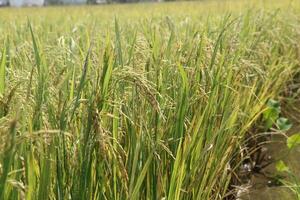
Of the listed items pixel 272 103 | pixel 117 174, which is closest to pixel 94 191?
pixel 117 174

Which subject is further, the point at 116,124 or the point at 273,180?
the point at 273,180

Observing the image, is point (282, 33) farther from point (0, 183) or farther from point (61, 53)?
point (0, 183)

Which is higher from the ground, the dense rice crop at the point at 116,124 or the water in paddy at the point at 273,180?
the dense rice crop at the point at 116,124

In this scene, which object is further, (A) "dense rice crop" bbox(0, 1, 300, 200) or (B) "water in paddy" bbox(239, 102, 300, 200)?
(B) "water in paddy" bbox(239, 102, 300, 200)

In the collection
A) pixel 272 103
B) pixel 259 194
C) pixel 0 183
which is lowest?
pixel 259 194

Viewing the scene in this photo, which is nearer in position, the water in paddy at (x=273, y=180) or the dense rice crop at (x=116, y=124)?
the dense rice crop at (x=116, y=124)

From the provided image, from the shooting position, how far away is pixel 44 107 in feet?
2.98

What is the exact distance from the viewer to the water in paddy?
4.98 feet

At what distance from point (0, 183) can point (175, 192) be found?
442 millimetres

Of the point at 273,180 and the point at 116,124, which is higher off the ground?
the point at 116,124

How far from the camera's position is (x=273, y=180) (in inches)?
66.4

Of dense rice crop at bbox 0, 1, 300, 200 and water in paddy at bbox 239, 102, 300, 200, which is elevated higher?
dense rice crop at bbox 0, 1, 300, 200

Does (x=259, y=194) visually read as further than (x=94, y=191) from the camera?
Yes

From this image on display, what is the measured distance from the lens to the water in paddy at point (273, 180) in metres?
1.52
